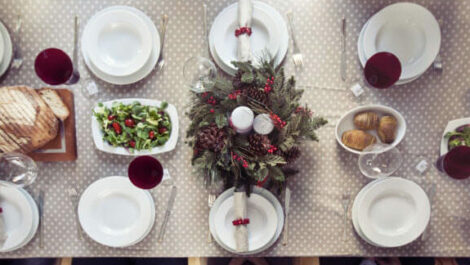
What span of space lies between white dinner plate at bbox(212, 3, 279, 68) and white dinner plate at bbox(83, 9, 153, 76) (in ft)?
0.90

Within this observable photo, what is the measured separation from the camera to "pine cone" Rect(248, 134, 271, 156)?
4.00 ft

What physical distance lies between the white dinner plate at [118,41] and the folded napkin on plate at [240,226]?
634 mm

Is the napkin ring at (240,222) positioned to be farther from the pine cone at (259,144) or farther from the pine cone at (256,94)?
the pine cone at (256,94)

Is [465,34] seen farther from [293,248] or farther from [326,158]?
[293,248]

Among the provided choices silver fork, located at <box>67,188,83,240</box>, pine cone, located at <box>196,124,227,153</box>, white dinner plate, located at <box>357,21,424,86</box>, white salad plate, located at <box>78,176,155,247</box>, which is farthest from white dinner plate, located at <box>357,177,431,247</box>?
silver fork, located at <box>67,188,83,240</box>

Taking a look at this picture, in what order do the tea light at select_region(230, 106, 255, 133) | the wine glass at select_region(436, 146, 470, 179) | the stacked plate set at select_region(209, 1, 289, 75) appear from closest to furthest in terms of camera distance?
1. the tea light at select_region(230, 106, 255, 133)
2. the wine glass at select_region(436, 146, 470, 179)
3. the stacked plate set at select_region(209, 1, 289, 75)

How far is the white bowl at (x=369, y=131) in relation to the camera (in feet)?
4.45

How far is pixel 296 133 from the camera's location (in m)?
1.24

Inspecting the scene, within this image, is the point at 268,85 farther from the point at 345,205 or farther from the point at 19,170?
the point at 19,170

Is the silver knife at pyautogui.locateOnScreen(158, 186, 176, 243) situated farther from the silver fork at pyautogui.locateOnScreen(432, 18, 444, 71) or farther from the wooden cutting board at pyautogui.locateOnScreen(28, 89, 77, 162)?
the silver fork at pyautogui.locateOnScreen(432, 18, 444, 71)

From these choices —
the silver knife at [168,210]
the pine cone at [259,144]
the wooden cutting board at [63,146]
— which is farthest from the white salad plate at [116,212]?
the pine cone at [259,144]

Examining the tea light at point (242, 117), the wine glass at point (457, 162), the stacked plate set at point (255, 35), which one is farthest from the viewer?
the stacked plate set at point (255, 35)

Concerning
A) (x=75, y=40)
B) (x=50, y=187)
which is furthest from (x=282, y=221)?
(x=75, y=40)

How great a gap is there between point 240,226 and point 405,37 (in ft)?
3.22
